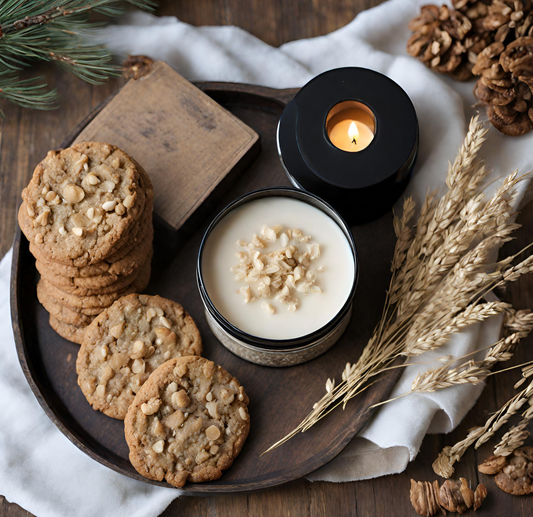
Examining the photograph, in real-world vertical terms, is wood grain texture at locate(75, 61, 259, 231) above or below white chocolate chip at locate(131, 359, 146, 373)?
above

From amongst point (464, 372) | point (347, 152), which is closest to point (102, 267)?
point (347, 152)

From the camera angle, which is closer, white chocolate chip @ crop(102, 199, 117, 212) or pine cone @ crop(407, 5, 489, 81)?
white chocolate chip @ crop(102, 199, 117, 212)

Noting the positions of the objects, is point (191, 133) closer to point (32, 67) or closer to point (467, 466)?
point (32, 67)

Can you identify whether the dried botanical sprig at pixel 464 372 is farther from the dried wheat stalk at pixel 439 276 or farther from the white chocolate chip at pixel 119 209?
the white chocolate chip at pixel 119 209

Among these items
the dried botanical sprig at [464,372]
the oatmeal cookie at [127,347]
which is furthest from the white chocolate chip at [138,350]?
the dried botanical sprig at [464,372]

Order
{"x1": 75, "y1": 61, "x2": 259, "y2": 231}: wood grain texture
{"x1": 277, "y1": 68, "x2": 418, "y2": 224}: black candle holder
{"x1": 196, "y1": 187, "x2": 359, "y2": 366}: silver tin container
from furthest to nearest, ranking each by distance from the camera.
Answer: {"x1": 75, "y1": 61, "x2": 259, "y2": 231}: wood grain texture → {"x1": 277, "y1": 68, "x2": 418, "y2": 224}: black candle holder → {"x1": 196, "y1": 187, "x2": 359, "y2": 366}: silver tin container

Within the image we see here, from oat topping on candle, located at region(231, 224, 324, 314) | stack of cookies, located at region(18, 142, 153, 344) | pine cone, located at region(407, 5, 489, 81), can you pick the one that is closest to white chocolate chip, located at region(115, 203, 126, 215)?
stack of cookies, located at region(18, 142, 153, 344)

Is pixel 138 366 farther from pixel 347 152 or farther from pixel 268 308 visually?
pixel 347 152

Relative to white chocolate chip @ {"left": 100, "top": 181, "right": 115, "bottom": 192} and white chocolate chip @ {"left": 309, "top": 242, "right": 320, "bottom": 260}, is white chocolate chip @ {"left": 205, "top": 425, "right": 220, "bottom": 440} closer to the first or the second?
white chocolate chip @ {"left": 309, "top": 242, "right": 320, "bottom": 260}

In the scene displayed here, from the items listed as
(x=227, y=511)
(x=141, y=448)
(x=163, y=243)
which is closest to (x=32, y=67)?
(x=163, y=243)
